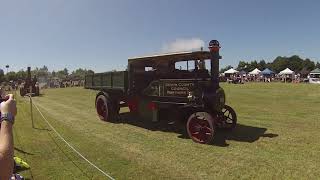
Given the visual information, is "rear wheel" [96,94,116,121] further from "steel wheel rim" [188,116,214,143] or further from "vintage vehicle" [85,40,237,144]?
"steel wheel rim" [188,116,214,143]

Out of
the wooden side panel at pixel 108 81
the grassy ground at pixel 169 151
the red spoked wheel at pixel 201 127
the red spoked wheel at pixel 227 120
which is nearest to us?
the grassy ground at pixel 169 151

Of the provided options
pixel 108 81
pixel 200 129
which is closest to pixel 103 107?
pixel 108 81

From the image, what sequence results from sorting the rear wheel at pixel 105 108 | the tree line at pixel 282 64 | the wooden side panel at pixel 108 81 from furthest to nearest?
Answer: the tree line at pixel 282 64 → the rear wheel at pixel 105 108 → the wooden side panel at pixel 108 81

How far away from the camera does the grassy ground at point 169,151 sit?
7035 millimetres

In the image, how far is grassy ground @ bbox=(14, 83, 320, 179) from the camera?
7.04m

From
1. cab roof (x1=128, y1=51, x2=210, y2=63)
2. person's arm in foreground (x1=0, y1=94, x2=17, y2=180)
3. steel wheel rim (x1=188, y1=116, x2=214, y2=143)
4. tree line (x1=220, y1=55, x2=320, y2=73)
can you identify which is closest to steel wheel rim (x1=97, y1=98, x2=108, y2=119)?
cab roof (x1=128, y1=51, x2=210, y2=63)

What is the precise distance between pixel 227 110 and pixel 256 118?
2.69 metres

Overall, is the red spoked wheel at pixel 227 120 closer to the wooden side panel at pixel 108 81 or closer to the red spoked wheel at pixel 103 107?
the wooden side panel at pixel 108 81

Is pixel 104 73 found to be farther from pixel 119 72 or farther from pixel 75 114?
pixel 75 114

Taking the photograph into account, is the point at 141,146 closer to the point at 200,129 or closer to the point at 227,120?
the point at 200,129

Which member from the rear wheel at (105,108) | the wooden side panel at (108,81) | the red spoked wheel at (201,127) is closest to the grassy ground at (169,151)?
the red spoked wheel at (201,127)

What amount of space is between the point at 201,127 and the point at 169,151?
4.59 ft

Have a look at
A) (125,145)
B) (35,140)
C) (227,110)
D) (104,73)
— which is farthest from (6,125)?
(104,73)

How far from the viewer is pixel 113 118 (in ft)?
44.5
